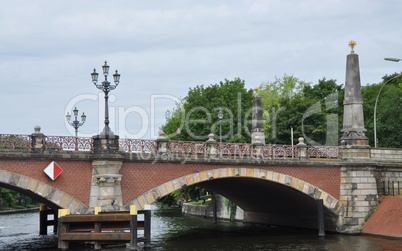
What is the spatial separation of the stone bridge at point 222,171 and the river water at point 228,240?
224 cm

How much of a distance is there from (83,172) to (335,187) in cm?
1648

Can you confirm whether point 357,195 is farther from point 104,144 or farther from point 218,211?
point 218,211

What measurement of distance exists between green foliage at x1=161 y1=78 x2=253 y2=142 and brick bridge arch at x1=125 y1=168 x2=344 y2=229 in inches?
397

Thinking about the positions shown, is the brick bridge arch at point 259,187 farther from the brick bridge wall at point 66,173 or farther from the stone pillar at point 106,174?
the brick bridge wall at point 66,173

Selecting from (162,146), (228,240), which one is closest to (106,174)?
(162,146)

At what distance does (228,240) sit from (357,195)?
28.4 feet

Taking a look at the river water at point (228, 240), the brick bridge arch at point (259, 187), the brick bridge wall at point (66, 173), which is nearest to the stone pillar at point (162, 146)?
the brick bridge arch at point (259, 187)

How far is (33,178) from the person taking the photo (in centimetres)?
2491

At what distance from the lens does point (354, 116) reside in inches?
1359

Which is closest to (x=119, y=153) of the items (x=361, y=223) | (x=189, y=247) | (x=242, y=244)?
(x=189, y=247)

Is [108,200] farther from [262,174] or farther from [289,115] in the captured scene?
[289,115]

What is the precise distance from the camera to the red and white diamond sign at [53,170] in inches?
990

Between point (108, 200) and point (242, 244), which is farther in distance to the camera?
point (242, 244)

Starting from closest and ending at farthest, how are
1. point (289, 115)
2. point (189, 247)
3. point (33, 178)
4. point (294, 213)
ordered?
1. point (33, 178)
2. point (189, 247)
3. point (294, 213)
4. point (289, 115)
